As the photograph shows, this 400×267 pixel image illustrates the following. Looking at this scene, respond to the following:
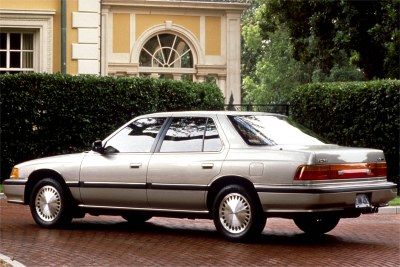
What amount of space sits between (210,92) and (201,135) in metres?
11.9

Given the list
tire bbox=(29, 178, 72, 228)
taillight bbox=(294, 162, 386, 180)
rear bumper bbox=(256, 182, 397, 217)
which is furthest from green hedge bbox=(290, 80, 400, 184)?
tire bbox=(29, 178, 72, 228)

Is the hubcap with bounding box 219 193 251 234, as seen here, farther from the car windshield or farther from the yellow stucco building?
the yellow stucco building

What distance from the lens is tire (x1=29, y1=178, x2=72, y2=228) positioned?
1312cm

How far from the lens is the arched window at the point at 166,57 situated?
34.6m

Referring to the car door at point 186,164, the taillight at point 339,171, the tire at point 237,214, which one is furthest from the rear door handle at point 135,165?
the taillight at point 339,171

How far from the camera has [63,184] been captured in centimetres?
1324

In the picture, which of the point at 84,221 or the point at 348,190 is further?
the point at 84,221

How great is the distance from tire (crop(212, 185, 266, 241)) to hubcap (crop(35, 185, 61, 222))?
263 centimetres

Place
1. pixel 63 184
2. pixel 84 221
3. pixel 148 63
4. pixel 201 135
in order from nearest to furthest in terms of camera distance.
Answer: pixel 201 135
pixel 63 184
pixel 84 221
pixel 148 63

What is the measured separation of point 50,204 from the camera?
13234 mm

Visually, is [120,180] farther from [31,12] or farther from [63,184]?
[31,12]

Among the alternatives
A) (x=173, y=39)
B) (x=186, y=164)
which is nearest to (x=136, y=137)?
(x=186, y=164)

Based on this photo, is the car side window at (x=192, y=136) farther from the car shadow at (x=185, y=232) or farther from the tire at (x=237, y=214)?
the car shadow at (x=185, y=232)

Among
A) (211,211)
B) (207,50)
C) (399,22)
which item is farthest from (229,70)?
(211,211)
